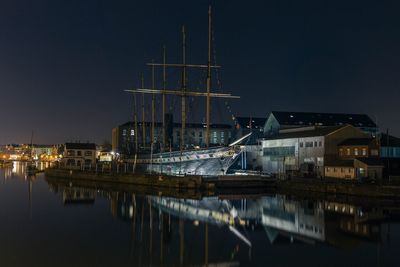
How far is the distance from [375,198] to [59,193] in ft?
118

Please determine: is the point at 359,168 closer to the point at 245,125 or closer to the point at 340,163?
the point at 340,163

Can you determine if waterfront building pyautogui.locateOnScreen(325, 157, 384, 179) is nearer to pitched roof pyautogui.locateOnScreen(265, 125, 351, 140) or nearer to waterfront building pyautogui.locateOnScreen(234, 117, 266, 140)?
pitched roof pyautogui.locateOnScreen(265, 125, 351, 140)

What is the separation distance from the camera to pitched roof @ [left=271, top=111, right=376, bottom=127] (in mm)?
85500

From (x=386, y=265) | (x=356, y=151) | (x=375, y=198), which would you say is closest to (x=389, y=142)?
(x=356, y=151)

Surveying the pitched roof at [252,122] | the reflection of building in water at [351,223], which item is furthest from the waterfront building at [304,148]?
the pitched roof at [252,122]

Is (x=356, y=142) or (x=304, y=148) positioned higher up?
(x=356, y=142)

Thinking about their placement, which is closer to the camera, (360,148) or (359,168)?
(359,168)

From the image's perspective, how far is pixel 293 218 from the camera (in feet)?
120

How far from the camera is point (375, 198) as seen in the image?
153 ft

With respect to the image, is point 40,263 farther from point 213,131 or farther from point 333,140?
point 213,131

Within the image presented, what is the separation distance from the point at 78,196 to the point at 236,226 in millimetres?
26464

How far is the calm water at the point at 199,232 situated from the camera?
77.7 ft

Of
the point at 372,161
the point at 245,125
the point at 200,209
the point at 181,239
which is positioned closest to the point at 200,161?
the point at 372,161

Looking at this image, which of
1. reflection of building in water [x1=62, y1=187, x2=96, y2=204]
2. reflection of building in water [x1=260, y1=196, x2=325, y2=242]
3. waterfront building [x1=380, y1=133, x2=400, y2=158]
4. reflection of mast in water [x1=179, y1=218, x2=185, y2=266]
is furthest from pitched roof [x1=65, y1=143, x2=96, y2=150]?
reflection of mast in water [x1=179, y1=218, x2=185, y2=266]
